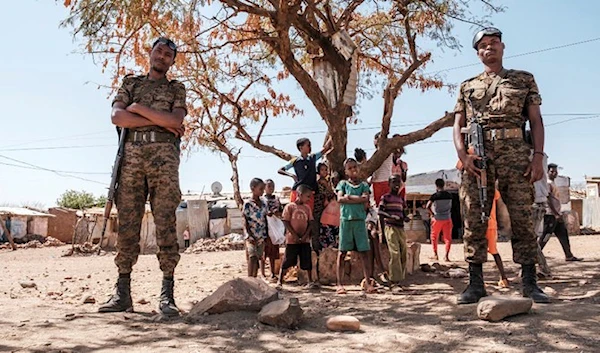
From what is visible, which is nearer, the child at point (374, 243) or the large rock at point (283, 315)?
the large rock at point (283, 315)

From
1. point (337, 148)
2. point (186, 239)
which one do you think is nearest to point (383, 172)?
point (337, 148)

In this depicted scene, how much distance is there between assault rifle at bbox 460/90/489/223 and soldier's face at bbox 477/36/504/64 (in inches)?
11.6

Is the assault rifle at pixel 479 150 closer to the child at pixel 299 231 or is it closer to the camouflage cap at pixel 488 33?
the camouflage cap at pixel 488 33

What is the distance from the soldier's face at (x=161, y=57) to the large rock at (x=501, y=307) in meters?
2.96

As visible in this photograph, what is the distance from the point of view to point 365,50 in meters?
9.50

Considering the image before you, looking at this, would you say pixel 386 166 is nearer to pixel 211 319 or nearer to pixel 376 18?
pixel 376 18

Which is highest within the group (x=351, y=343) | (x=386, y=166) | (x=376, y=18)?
(x=376, y=18)

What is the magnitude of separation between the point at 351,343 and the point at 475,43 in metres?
2.57

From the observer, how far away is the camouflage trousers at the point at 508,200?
373 centimetres

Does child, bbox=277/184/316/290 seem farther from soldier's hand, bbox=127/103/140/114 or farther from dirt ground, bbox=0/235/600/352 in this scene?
soldier's hand, bbox=127/103/140/114

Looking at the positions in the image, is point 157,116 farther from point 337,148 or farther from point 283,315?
point 337,148

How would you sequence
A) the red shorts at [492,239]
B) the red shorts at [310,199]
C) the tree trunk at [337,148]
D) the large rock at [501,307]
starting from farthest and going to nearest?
the tree trunk at [337,148]
the red shorts at [310,199]
the red shorts at [492,239]
the large rock at [501,307]

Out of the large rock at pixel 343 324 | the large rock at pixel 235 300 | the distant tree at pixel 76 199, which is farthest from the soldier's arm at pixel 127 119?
the distant tree at pixel 76 199

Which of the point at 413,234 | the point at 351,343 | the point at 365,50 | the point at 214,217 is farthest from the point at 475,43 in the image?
the point at 214,217
